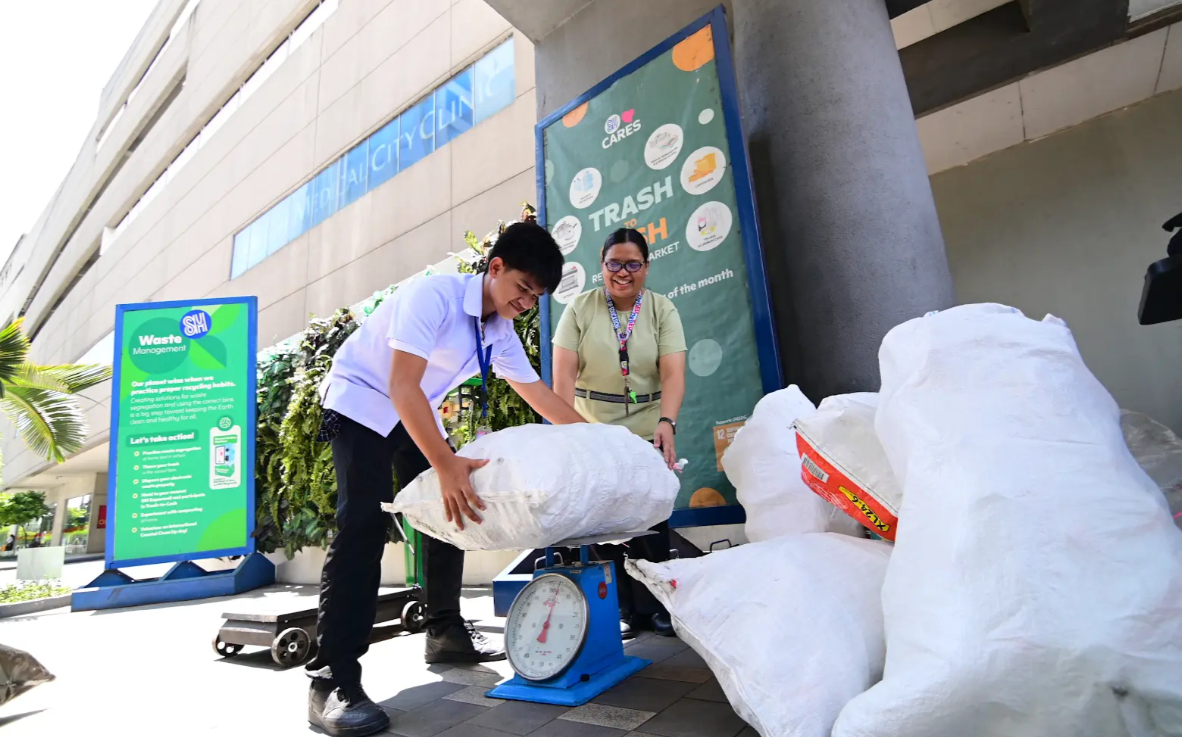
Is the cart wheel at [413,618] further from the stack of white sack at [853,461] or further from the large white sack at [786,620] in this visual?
the stack of white sack at [853,461]

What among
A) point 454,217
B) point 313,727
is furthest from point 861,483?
point 454,217

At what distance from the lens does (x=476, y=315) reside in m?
1.78

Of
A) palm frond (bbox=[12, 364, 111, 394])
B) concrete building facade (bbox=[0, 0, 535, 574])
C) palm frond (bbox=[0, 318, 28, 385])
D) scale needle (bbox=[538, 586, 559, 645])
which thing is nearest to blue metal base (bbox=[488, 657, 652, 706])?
scale needle (bbox=[538, 586, 559, 645])

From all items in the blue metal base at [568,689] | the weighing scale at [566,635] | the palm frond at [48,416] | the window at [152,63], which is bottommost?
the blue metal base at [568,689]

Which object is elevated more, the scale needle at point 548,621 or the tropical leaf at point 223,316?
the tropical leaf at point 223,316

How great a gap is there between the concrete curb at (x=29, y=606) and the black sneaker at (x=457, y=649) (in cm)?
612

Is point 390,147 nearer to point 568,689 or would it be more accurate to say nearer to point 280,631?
point 280,631

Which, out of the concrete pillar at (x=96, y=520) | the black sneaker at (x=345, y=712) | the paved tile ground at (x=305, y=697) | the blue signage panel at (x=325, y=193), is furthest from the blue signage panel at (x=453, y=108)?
the concrete pillar at (x=96, y=520)

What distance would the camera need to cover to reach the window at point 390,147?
270 inches

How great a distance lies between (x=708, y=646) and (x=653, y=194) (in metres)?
2.18

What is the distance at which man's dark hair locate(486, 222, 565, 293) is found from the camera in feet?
5.43

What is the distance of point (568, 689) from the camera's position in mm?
1550

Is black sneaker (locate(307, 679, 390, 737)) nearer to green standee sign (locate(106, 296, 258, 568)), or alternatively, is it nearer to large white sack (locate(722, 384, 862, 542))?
large white sack (locate(722, 384, 862, 542))

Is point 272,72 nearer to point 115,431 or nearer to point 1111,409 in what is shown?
point 115,431
